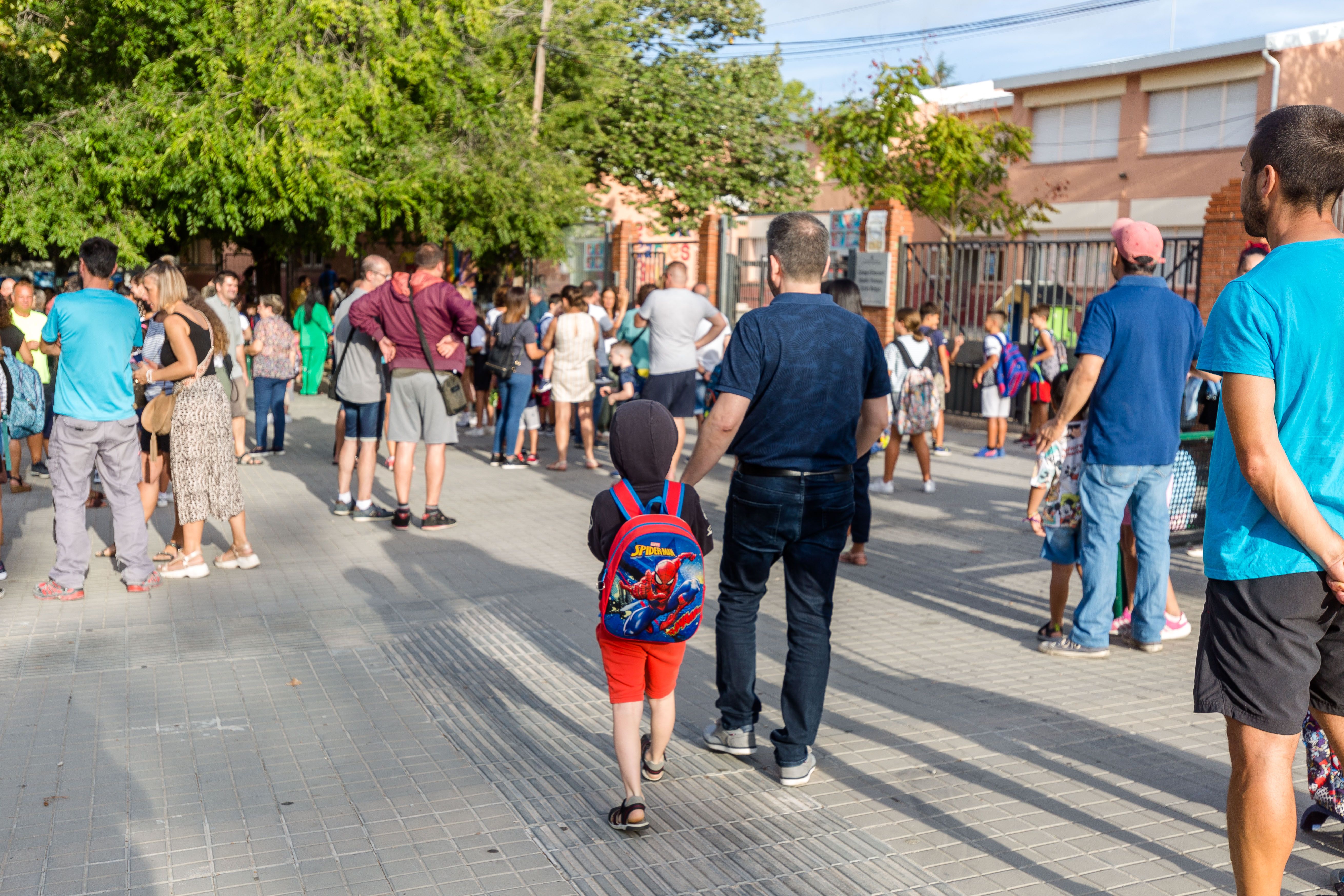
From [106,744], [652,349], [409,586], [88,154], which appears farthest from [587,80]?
[106,744]

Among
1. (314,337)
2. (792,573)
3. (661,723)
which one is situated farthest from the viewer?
(314,337)

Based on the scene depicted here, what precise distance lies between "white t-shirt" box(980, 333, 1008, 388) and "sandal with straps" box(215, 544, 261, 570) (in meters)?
8.36

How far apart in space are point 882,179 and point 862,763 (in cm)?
1891

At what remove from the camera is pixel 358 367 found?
9.09 m

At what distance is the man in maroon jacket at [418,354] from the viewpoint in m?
8.74

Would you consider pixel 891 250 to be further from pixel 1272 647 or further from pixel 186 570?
pixel 1272 647

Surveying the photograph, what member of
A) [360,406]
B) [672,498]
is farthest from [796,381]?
[360,406]

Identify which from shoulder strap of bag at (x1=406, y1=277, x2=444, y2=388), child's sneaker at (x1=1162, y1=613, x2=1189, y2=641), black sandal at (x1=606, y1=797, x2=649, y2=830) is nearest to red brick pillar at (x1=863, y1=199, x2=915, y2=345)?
shoulder strap of bag at (x1=406, y1=277, x2=444, y2=388)

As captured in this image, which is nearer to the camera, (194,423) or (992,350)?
(194,423)

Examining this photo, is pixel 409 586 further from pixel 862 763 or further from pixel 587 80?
pixel 587 80

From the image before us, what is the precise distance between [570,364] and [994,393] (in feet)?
15.5

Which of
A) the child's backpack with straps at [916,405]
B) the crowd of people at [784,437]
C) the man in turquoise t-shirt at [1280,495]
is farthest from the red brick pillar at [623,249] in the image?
the man in turquoise t-shirt at [1280,495]

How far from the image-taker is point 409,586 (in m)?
7.15

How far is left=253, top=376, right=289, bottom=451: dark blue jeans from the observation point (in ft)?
39.7
